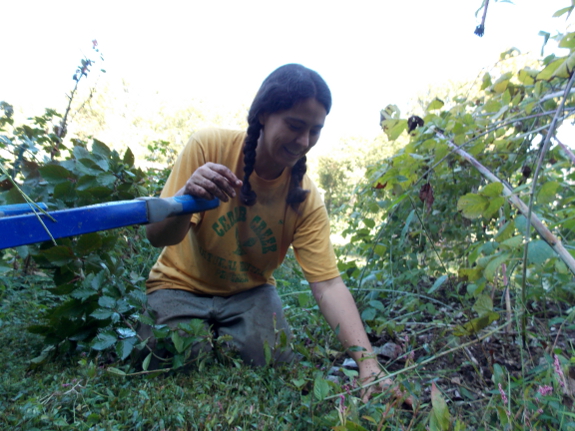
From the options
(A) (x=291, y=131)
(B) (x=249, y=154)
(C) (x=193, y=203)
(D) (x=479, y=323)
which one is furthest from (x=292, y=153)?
(D) (x=479, y=323)

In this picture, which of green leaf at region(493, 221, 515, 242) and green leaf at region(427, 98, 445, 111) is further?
green leaf at region(427, 98, 445, 111)

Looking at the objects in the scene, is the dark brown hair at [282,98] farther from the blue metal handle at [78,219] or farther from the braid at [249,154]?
the blue metal handle at [78,219]

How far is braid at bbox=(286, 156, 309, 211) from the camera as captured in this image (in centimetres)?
204

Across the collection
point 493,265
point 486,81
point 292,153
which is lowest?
point 493,265

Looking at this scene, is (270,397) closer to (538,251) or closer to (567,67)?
(538,251)

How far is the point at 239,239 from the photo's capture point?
2047mm

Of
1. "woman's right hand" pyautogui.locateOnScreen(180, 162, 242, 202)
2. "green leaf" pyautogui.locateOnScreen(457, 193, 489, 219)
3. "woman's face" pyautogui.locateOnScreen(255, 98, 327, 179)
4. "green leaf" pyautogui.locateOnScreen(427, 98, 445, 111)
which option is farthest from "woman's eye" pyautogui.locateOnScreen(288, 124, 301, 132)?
"green leaf" pyautogui.locateOnScreen(457, 193, 489, 219)

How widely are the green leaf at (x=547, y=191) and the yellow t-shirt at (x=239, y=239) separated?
3.14ft

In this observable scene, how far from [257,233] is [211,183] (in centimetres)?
66

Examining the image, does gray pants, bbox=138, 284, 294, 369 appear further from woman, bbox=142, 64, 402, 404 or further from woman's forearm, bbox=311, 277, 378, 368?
woman's forearm, bbox=311, 277, 378, 368

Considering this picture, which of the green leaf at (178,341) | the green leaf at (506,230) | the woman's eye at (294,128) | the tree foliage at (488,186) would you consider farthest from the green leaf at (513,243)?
the green leaf at (178,341)

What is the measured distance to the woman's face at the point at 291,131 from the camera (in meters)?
1.79

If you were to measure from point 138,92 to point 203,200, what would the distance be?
3028 cm

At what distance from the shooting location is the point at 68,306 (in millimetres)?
1575
